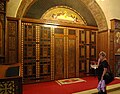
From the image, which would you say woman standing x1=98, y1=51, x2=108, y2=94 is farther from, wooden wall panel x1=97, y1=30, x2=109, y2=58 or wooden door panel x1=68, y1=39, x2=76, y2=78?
wooden wall panel x1=97, y1=30, x2=109, y2=58

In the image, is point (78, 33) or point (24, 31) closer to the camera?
point (24, 31)

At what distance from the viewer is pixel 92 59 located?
8.20 metres

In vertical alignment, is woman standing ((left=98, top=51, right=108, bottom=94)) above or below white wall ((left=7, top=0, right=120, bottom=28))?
below

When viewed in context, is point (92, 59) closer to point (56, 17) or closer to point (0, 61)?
point (56, 17)

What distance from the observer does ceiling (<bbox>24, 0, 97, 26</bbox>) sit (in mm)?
6836

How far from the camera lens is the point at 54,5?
7344 millimetres

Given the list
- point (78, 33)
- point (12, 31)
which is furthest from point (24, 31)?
point (78, 33)

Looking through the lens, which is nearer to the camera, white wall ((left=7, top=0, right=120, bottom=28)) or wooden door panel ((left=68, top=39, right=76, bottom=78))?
wooden door panel ((left=68, top=39, right=76, bottom=78))

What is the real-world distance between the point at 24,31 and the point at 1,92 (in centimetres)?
355

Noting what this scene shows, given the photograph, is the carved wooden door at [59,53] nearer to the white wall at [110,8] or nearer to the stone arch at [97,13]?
the stone arch at [97,13]

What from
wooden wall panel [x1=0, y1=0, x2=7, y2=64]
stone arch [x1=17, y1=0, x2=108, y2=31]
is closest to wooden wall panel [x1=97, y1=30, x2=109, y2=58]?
stone arch [x1=17, y1=0, x2=108, y2=31]

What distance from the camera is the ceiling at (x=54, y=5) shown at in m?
6.84

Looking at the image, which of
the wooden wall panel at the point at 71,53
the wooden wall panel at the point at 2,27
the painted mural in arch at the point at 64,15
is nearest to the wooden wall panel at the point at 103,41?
the painted mural in arch at the point at 64,15

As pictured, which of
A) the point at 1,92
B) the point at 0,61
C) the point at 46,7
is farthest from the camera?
the point at 46,7
